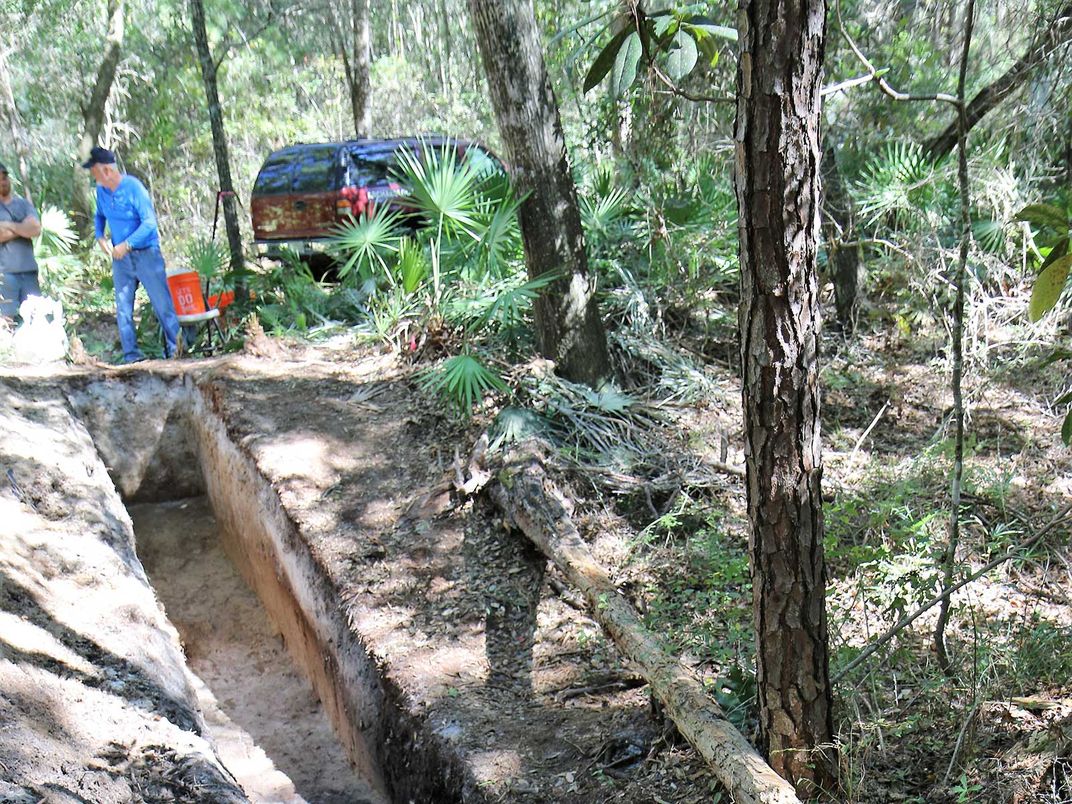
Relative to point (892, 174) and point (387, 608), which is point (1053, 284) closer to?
point (387, 608)

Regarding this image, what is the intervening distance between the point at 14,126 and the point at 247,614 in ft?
39.5

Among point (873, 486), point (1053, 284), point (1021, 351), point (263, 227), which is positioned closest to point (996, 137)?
point (1021, 351)

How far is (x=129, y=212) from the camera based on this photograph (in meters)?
7.74

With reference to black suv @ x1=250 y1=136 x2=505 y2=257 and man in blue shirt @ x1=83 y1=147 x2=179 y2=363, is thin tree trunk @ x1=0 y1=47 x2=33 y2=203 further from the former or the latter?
man in blue shirt @ x1=83 y1=147 x2=179 y2=363

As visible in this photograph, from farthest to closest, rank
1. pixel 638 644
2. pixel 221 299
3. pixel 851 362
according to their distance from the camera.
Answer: pixel 221 299, pixel 851 362, pixel 638 644

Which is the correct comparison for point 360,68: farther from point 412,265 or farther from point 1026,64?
point 1026,64

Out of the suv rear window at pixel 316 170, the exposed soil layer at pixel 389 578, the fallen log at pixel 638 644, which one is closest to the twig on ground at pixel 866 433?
the exposed soil layer at pixel 389 578

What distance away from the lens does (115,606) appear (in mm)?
4355

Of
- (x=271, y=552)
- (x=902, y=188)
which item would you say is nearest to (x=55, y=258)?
(x=271, y=552)

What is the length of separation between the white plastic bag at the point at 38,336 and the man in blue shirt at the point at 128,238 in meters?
0.53

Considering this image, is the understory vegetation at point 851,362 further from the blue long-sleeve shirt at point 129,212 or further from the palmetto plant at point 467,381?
the blue long-sleeve shirt at point 129,212

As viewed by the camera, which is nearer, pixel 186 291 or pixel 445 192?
pixel 445 192

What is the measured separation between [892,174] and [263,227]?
6584 mm

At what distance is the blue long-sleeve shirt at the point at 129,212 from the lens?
25.2 feet
